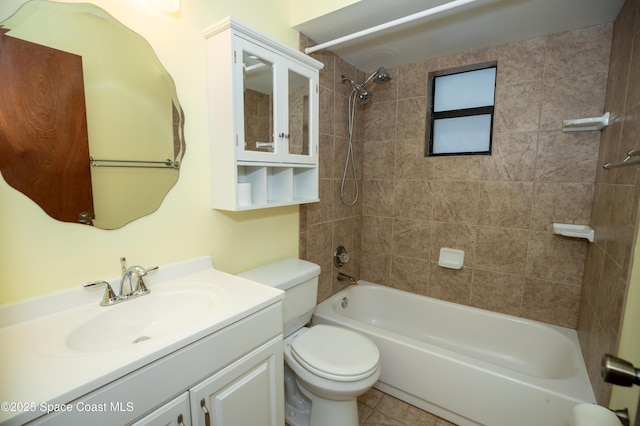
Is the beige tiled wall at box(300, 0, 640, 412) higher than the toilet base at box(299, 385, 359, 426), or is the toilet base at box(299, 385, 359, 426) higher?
the beige tiled wall at box(300, 0, 640, 412)

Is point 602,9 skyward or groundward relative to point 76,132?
skyward

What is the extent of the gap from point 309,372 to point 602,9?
2387 millimetres

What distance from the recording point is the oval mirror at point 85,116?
2.87 feet

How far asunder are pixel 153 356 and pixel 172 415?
211 mm

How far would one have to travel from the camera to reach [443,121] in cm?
227

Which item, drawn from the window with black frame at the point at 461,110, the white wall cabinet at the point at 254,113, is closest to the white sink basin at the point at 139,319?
the white wall cabinet at the point at 254,113

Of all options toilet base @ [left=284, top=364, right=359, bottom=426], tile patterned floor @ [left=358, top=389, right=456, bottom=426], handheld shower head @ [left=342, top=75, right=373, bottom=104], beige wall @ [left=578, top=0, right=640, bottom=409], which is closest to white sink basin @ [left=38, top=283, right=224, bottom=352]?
toilet base @ [left=284, top=364, right=359, bottom=426]

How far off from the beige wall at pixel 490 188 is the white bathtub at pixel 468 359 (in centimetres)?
13

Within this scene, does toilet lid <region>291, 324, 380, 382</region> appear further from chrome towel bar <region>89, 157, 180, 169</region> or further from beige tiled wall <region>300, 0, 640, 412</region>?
chrome towel bar <region>89, 157, 180, 169</region>

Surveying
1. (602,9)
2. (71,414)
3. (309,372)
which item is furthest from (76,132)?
(602,9)

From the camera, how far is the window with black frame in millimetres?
2091

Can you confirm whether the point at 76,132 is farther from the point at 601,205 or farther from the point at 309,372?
the point at 601,205

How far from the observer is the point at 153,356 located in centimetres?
75

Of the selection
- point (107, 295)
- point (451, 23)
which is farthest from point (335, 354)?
point (451, 23)
